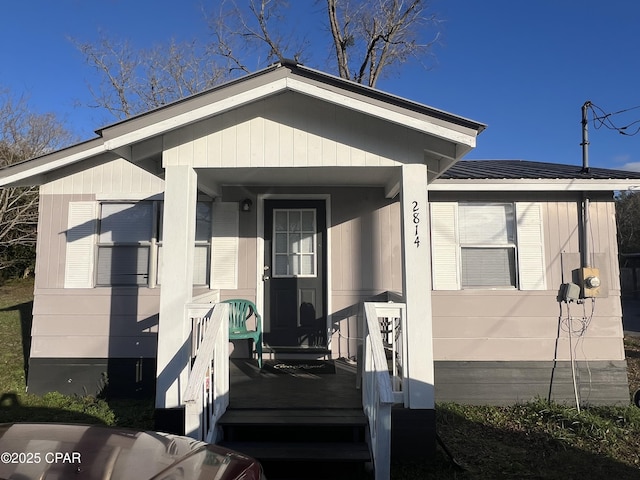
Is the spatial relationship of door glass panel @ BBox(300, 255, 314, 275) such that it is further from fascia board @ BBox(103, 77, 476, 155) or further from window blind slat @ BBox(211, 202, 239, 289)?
fascia board @ BBox(103, 77, 476, 155)

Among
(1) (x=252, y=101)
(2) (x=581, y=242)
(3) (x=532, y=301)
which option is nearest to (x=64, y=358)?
(1) (x=252, y=101)

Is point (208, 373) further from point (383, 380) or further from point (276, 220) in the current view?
point (276, 220)

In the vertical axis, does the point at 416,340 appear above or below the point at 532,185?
below

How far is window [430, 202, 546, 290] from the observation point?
5777 mm

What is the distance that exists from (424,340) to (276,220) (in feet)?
9.21

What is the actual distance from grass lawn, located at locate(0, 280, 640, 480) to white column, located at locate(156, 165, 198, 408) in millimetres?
1197

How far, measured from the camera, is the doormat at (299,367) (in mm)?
5190

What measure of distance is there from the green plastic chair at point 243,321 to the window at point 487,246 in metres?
2.38

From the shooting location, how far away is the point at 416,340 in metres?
3.96

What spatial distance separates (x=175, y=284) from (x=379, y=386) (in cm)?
209

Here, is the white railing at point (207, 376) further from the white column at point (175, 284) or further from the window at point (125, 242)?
the window at point (125, 242)

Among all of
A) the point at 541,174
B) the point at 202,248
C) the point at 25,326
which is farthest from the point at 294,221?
the point at 25,326

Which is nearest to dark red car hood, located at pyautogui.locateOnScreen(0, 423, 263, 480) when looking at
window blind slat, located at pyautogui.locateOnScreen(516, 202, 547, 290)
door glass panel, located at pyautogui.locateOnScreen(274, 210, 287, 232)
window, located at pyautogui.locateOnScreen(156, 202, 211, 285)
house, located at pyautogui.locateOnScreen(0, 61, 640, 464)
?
house, located at pyautogui.locateOnScreen(0, 61, 640, 464)

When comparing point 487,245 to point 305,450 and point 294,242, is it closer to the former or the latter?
point 294,242
